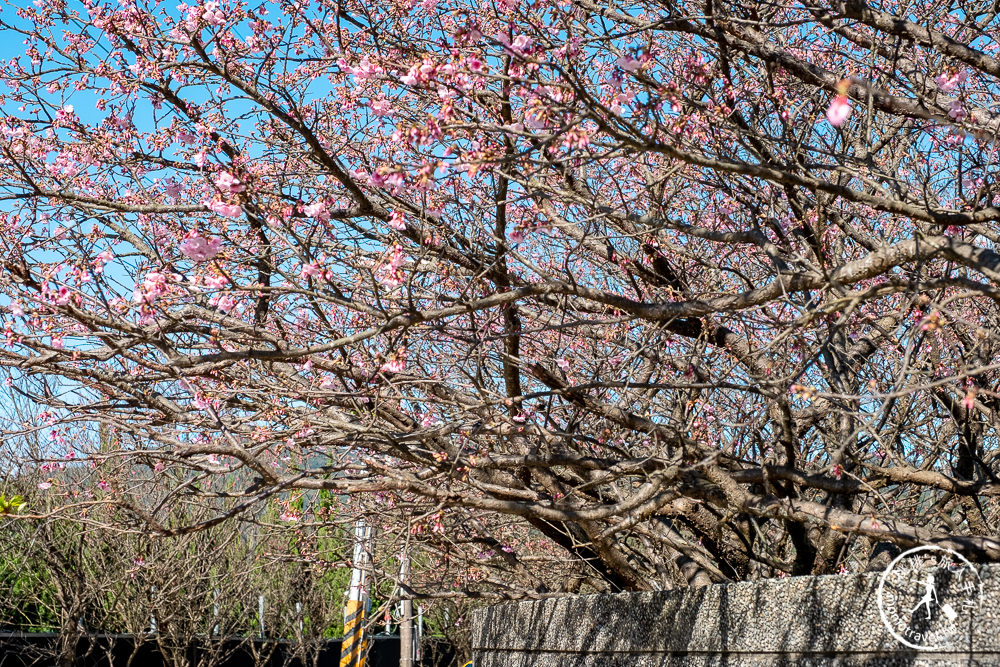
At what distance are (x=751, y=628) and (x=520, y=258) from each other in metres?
2.47

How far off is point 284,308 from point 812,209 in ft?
11.5

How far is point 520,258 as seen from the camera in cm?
490

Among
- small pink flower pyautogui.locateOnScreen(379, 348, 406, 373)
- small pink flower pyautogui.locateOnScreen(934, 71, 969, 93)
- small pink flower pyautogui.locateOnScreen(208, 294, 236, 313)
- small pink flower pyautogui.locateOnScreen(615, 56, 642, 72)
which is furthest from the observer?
small pink flower pyautogui.locateOnScreen(379, 348, 406, 373)

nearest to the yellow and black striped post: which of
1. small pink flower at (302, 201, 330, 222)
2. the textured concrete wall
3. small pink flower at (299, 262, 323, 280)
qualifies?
the textured concrete wall

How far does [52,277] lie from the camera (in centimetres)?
479

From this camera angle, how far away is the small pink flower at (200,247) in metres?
4.78

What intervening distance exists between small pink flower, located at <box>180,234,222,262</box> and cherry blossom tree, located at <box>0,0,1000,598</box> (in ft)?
0.10

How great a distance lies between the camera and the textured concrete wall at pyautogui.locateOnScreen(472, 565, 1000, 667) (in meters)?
4.27

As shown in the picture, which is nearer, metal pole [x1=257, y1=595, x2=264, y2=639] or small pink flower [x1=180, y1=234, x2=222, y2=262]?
small pink flower [x1=180, y1=234, x2=222, y2=262]

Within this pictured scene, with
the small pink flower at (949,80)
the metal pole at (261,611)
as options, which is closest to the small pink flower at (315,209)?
the small pink flower at (949,80)

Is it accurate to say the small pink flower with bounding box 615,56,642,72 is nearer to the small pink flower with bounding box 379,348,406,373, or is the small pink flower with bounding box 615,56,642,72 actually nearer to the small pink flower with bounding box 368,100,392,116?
the small pink flower with bounding box 368,100,392,116

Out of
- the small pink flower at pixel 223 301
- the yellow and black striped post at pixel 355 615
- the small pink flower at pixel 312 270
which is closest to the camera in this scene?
the small pink flower at pixel 312 270

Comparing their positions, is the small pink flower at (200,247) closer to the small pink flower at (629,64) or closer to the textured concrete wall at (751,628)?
the small pink flower at (629,64)

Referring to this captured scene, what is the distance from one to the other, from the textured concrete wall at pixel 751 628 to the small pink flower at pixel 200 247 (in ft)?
11.3
